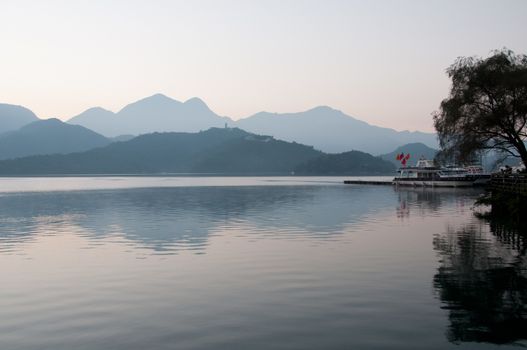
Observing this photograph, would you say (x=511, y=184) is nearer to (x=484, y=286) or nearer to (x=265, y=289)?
(x=484, y=286)

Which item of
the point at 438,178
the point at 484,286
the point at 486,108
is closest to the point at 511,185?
the point at 486,108

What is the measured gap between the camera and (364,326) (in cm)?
1728

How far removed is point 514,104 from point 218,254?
4388 cm

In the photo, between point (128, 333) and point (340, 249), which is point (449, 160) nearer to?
point (340, 249)

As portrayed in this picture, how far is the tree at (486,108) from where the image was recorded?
62.0 metres

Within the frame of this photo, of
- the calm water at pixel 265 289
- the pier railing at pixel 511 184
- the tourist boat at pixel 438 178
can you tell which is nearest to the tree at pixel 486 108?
the pier railing at pixel 511 184

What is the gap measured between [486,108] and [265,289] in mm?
51256

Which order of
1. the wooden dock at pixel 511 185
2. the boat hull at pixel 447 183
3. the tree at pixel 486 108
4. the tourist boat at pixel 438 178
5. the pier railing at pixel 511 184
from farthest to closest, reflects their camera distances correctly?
the tourist boat at pixel 438 178, the boat hull at pixel 447 183, the tree at pixel 486 108, the pier railing at pixel 511 184, the wooden dock at pixel 511 185

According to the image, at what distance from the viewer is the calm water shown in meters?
16.3

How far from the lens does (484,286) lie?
2306 centimetres

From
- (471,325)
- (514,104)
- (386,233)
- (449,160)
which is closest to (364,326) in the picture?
(471,325)

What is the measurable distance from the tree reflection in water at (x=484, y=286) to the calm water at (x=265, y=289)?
69 millimetres

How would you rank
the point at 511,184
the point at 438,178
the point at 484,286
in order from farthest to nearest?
the point at 438,178
the point at 511,184
the point at 484,286

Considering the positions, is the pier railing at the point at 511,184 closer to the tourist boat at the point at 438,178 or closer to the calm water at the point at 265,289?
the calm water at the point at 265,289
